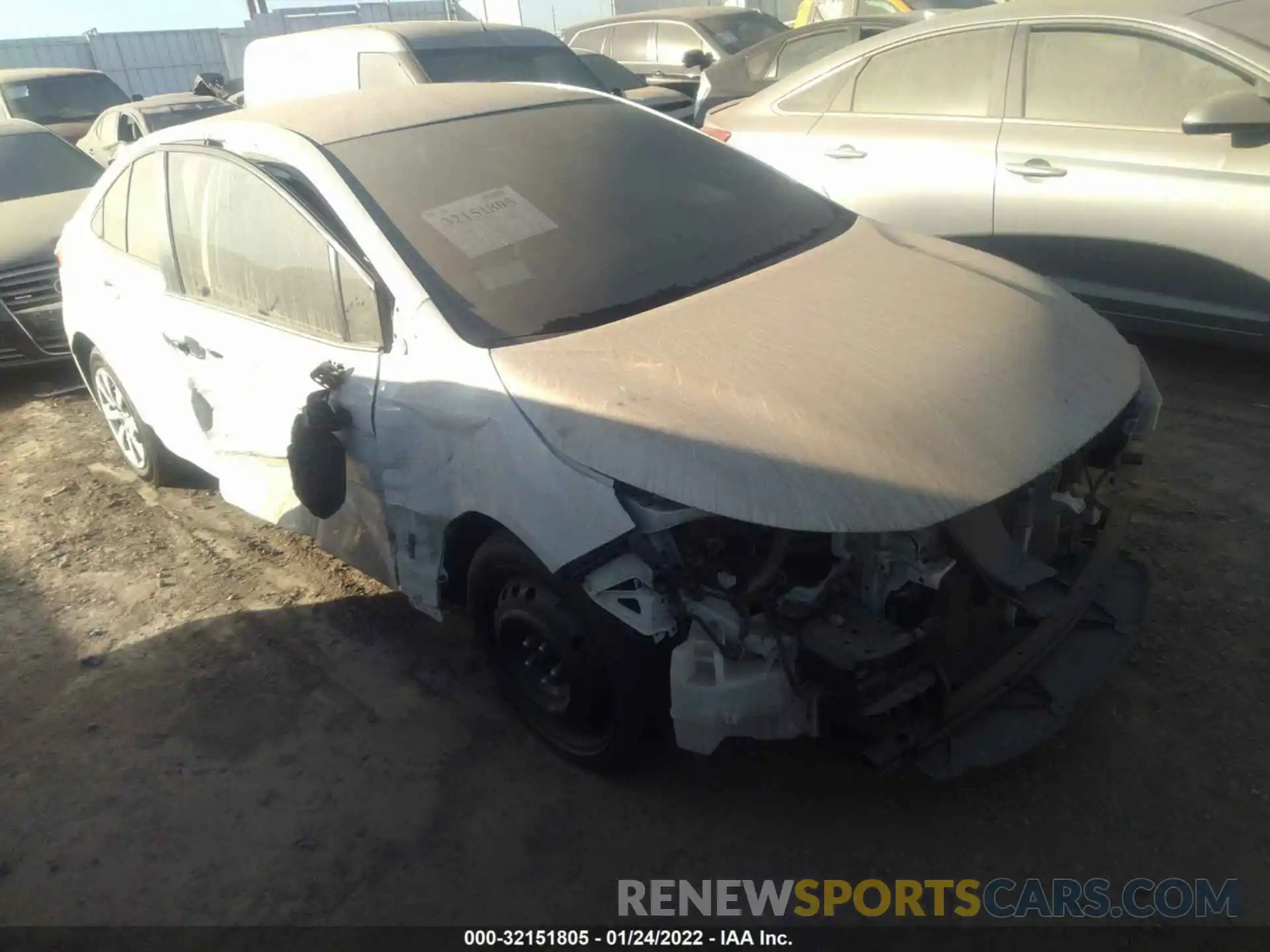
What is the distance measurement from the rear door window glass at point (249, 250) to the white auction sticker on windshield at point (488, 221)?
0.37 meters

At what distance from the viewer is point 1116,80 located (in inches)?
171

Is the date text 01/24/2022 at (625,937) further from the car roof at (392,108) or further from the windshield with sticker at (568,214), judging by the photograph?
the car roof at (392,108)

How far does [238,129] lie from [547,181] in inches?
45.9

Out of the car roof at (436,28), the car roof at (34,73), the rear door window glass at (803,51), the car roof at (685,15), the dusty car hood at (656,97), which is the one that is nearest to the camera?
the car roof at (436,28)

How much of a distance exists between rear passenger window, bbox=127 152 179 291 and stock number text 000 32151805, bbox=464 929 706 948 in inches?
102

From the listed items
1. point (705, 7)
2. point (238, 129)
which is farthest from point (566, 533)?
point (705, 7)

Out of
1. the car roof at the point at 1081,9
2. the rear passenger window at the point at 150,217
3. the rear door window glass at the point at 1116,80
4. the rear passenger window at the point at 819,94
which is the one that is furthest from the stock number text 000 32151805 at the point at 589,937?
the rear passenger window at the point at 819,94

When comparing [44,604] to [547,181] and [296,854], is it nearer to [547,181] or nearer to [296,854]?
[296,854]

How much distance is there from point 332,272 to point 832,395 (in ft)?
5.03

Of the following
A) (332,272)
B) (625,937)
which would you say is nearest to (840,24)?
(332,272)

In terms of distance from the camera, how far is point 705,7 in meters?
12.6

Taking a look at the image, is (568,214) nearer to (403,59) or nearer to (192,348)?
(192,348)

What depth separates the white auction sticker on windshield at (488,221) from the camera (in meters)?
2.84

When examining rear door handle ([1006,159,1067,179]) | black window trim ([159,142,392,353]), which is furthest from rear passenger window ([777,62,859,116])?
black window trim ([159,142,392,353])
